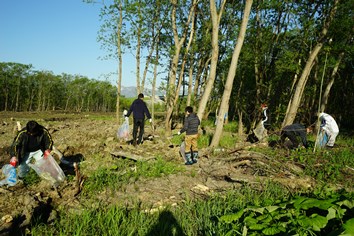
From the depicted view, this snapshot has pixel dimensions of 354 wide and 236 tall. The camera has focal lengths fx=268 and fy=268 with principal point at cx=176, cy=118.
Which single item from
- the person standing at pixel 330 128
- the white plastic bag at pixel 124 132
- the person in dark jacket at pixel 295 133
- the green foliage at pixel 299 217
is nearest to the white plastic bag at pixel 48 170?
the green foliage at pixel 299 217

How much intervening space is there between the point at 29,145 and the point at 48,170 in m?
0.78

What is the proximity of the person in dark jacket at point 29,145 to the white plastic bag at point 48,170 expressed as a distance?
0.15m

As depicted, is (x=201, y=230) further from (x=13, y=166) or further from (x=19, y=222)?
(x=13, y=166)

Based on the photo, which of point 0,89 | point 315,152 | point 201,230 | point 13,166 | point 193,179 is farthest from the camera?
point 0,89

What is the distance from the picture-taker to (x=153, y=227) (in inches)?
147

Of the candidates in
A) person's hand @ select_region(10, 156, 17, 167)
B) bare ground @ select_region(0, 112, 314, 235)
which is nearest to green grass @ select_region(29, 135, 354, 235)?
bare ground @ select_region(0, 112, 314, 235)

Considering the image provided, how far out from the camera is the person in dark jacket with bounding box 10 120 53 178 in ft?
18.5

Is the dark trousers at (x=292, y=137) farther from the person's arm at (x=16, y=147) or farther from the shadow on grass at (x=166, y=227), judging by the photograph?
the person's arm at (x=16, y=147)

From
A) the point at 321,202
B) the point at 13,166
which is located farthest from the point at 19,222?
the point at 321,202

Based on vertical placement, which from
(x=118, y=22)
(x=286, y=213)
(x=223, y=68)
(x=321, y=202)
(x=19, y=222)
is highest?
(x=118, y=22)

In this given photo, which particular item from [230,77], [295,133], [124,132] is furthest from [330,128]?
[124,132]

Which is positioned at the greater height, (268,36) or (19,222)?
(268,36)

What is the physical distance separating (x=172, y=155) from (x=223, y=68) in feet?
51.3

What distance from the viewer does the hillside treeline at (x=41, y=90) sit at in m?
48.7
